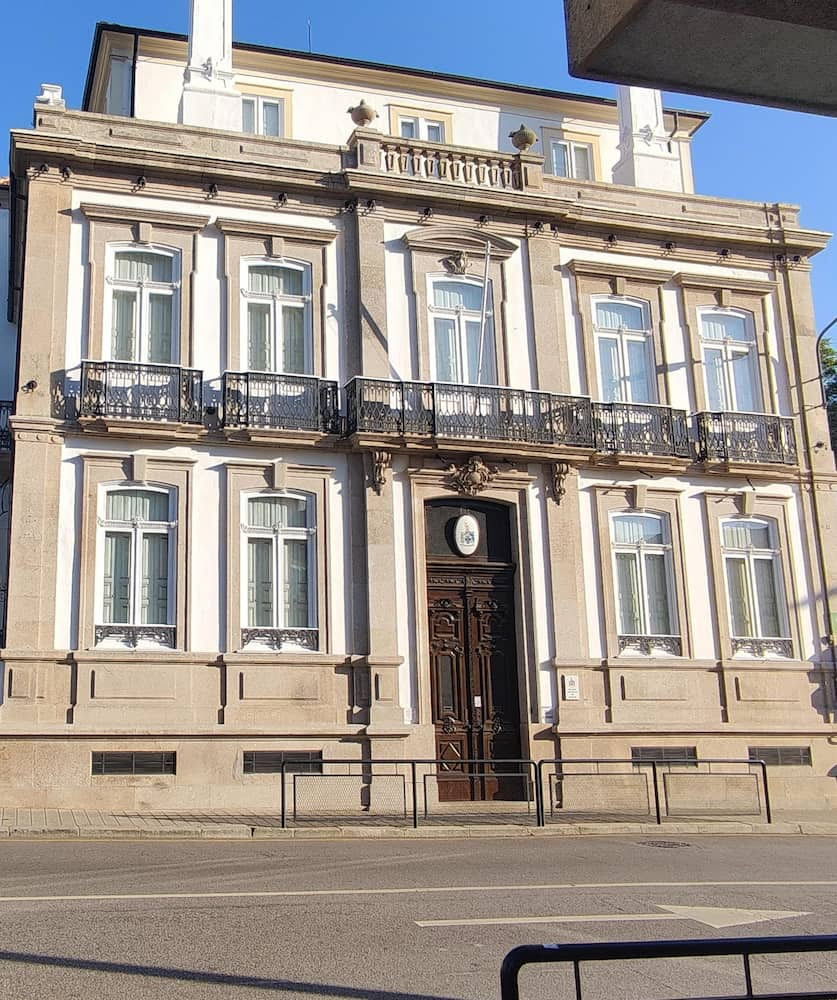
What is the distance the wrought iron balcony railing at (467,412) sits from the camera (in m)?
20.8

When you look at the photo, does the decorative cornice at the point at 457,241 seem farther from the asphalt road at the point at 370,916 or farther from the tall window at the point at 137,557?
the asphalt road at the point at 370,916

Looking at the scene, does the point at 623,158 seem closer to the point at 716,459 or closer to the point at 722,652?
the point at 716,459

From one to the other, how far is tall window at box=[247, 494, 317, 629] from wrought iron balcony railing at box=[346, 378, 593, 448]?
1825mm

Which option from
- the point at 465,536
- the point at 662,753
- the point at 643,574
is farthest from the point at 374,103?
the point at 662,753

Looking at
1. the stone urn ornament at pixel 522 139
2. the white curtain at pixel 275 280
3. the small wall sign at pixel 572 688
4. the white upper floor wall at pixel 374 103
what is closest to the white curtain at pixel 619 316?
the stone urn ornament at pixel 522 139

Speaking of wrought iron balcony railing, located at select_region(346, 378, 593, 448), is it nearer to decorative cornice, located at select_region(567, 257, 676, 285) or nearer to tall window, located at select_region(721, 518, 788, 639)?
decorative cornice, located at select_region(567, 257, 676, 285)

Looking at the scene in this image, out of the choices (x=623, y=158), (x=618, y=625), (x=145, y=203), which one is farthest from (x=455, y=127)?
(x=618, y=625)

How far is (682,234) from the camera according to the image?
24438 mm

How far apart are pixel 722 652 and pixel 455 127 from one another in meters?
13.9

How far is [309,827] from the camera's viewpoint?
51.4 feet

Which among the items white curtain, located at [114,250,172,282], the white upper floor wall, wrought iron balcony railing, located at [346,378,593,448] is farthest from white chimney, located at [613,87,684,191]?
white curtain, located at [114,250,172,282]

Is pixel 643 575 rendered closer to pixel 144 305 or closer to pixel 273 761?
pixel 273 761

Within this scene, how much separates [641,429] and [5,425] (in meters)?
12.7

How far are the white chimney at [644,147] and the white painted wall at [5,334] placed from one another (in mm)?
14096
